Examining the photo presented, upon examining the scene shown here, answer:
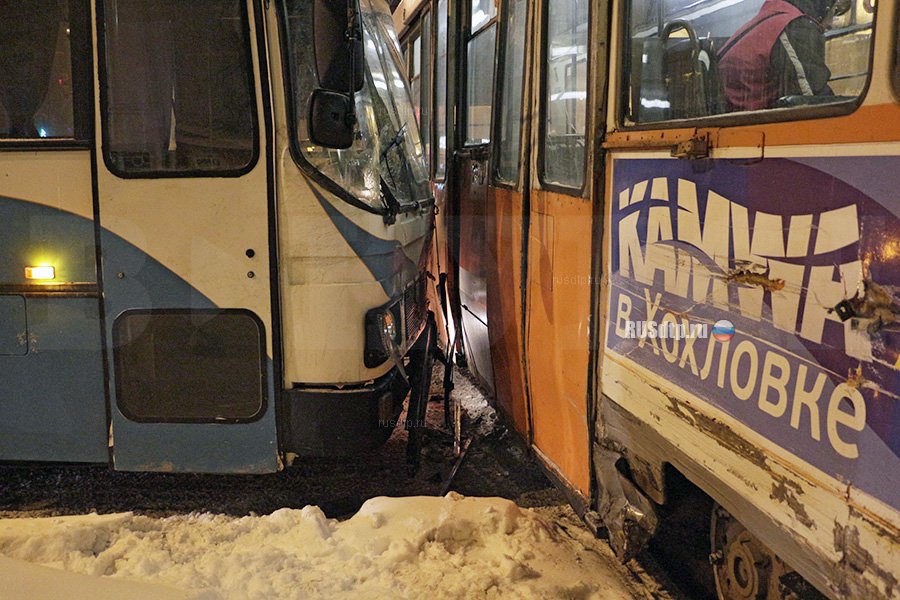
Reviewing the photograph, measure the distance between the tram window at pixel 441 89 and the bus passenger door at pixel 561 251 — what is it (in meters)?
2.27

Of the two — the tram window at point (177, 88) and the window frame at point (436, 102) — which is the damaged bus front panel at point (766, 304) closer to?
the tram window at point (177, 88)

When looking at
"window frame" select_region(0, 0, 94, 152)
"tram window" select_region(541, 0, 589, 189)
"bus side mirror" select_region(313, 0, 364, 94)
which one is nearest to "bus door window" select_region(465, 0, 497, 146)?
"tram window" select_region(541, 0, 589, 189)

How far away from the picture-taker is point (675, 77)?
2836mm

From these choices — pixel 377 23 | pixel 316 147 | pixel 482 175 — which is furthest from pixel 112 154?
pixel 482 175

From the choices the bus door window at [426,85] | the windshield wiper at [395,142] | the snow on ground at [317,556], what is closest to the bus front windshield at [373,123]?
the windshield wiper at [395,142]

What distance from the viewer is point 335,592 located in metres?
2.88

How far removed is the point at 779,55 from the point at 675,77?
0.56m

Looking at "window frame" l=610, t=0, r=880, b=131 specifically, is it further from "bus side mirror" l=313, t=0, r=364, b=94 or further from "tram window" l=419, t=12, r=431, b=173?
"tram window" l=419, t=12, r=431, b=173

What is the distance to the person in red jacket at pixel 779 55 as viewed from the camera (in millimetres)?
2203

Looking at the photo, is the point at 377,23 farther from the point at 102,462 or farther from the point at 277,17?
the point at 102,462

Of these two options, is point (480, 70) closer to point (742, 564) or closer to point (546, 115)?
point (546, 115)

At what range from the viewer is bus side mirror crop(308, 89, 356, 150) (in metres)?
3.35

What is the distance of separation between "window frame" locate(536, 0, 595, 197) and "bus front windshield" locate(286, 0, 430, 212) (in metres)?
0.73

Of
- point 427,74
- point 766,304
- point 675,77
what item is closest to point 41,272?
point 675,77
